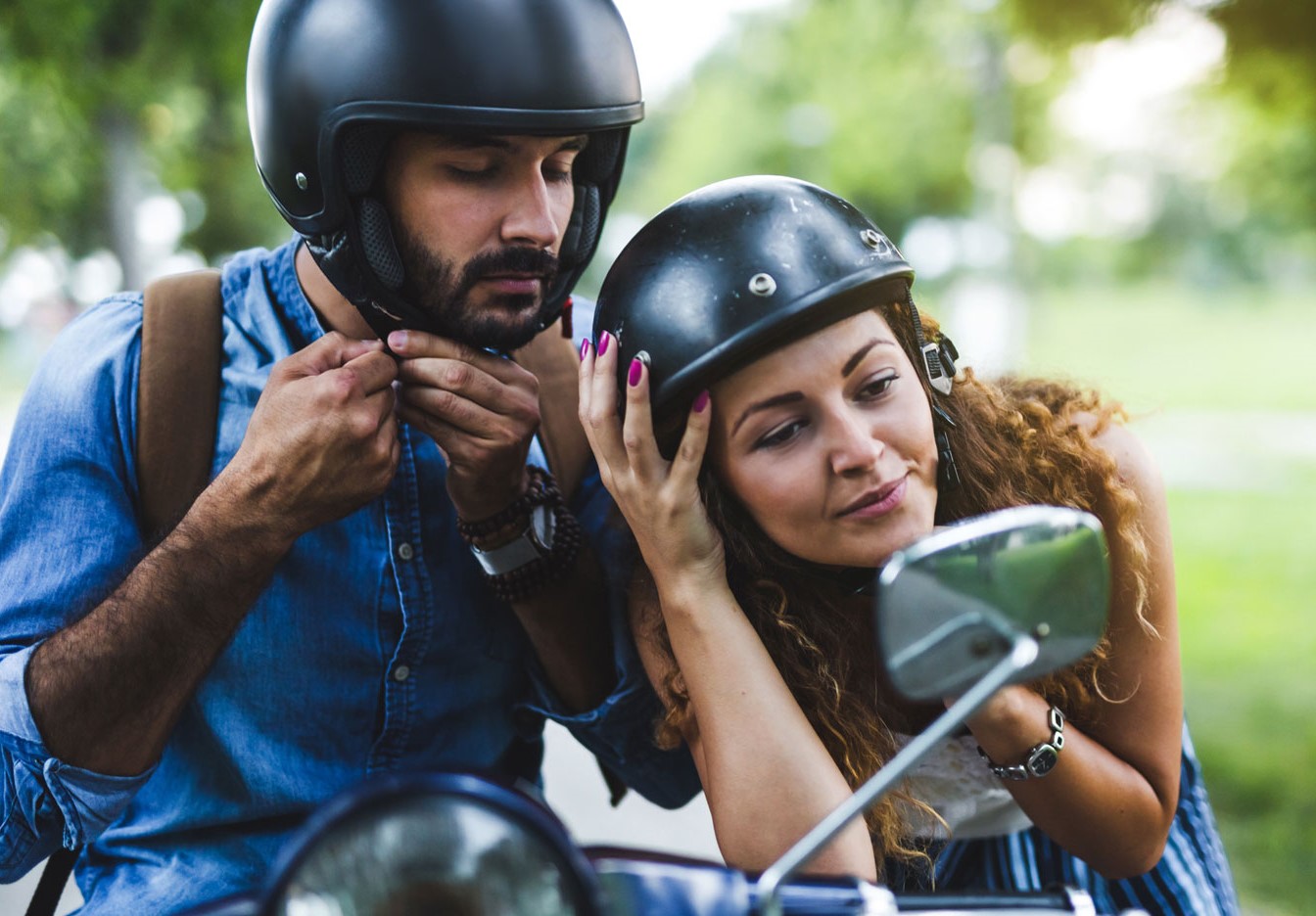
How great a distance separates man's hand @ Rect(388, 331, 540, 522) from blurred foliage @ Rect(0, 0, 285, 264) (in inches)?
164

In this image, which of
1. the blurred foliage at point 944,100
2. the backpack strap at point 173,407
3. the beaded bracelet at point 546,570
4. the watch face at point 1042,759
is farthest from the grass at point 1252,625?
the backpack strap at point 173,407

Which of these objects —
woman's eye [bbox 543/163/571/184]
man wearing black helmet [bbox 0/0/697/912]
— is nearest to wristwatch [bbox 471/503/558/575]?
man wearing black helmet [bbox 0/0/697/912]

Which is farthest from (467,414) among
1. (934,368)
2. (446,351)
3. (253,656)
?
(934,368)

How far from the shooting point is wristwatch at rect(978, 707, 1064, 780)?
1.96m

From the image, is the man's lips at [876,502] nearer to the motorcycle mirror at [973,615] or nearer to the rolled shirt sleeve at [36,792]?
the motorcycle mirror at [973,615]

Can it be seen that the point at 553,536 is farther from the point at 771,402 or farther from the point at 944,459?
the point at 944,459

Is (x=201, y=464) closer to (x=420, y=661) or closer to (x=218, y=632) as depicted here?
(x=218, y=632)

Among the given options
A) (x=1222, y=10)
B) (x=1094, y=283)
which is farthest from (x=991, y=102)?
(x=1094, y=283)

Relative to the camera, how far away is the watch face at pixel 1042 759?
6.41ft

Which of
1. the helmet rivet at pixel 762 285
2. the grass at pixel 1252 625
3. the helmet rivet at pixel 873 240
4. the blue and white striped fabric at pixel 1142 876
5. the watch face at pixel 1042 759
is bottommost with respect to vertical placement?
the grass at pixel 1252 625

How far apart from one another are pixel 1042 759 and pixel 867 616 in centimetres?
42

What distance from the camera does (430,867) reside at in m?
1.05

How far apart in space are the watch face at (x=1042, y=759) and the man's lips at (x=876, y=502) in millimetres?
460

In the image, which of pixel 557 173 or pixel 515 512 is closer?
pixel 515 512
